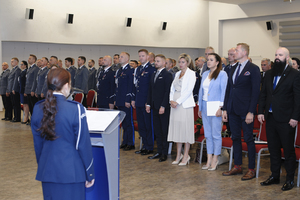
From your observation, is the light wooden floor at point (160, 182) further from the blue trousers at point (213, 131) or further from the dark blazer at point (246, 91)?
the dark blazer at point (246, 91)

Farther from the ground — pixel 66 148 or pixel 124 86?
pixel 124 86

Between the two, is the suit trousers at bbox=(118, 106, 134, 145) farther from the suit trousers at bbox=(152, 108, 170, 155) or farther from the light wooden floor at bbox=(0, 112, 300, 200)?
the suit trousers at bbox=(152, 108, 170, 155)

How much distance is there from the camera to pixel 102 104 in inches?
265

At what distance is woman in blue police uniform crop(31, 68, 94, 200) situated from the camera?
214 cm

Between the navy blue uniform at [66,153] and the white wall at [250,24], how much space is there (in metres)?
12.2

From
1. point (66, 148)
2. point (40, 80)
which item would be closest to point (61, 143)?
point (66, 148)

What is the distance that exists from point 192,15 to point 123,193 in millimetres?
12536

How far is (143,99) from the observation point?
5.79 meters

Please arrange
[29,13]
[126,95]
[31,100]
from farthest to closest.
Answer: [29,13] < [31,100] < [126,95]

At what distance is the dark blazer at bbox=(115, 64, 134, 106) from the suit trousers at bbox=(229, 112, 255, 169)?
85.4 inches

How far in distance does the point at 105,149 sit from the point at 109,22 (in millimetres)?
11408

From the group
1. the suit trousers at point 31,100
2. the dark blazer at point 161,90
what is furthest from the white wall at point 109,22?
the dark blazer at point 161,90

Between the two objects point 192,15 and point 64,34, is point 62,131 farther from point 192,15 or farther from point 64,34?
point 192,15

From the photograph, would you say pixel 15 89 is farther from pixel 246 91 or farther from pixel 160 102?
pixel 246 91
